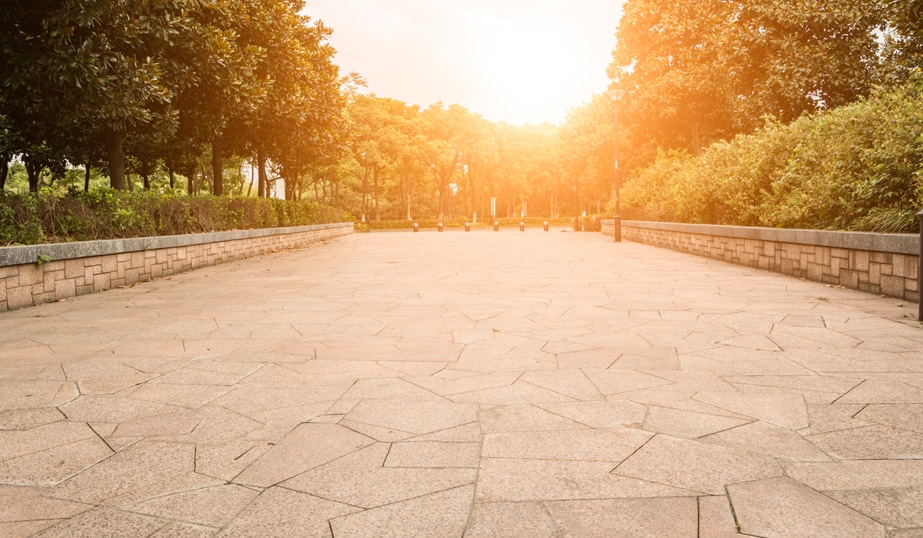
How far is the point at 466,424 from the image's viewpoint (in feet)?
10.8

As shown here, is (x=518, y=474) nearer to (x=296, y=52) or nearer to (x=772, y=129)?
(x=772, y=129)

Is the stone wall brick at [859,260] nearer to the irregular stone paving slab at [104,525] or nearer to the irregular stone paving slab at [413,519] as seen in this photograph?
the irregular stone paving slab at [413,519]

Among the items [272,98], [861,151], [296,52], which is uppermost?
[296,52]

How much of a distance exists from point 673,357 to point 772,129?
35.1 ft

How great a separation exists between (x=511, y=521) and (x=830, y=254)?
8.57 m

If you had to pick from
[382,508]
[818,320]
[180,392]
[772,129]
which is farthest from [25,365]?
[772,129]

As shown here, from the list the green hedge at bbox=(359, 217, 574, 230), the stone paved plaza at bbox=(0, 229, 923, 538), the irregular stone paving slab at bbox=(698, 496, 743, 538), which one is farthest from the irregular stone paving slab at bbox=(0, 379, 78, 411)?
the green hedge at bbox=(359, 217, 574, 230)

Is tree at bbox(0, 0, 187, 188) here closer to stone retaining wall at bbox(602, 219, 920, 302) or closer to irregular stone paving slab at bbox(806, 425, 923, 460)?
irregular stone paving slab at bbox(806, 425, 923, 460)

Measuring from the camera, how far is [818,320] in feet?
20.4

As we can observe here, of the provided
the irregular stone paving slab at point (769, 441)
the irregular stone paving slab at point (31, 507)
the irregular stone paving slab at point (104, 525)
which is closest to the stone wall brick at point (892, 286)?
the irregular stone paving slab at point (769, 441)

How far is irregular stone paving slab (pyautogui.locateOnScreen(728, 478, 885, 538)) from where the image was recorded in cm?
217

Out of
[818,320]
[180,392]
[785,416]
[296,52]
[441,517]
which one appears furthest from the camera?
[296,52]

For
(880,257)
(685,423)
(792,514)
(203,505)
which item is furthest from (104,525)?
(880,257)

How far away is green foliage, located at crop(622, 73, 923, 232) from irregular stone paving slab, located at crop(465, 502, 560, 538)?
7.50m
